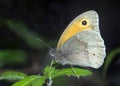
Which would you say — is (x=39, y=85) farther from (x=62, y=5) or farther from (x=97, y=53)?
(x=62, y=5)

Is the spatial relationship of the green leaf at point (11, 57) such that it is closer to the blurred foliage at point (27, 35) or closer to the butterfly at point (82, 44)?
the blurred foliage at point (27, 35)

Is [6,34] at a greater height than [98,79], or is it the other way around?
[6,34]

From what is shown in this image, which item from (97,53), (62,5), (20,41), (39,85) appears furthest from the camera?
(62,5)

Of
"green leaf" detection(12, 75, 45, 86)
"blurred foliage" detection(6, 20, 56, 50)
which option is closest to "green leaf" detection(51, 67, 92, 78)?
"green leaf" detection(12, 75, 45, 86)

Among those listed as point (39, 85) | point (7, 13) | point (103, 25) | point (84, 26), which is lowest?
point (39, 85)

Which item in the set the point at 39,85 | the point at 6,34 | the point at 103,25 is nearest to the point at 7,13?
the point at 6,34

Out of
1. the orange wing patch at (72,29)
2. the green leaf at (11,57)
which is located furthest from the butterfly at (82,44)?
the green leaf at (11,57)

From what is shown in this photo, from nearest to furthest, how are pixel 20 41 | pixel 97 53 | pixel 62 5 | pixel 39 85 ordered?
pixel 39 85, pixel 97 53, pixel 20 41, pixel 62 5
